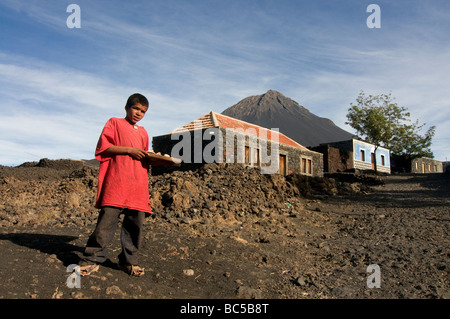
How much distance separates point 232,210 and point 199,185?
1461 mm

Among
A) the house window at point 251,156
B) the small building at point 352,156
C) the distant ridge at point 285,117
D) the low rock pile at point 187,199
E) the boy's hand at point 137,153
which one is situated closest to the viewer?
the boy's hand at point 137,153

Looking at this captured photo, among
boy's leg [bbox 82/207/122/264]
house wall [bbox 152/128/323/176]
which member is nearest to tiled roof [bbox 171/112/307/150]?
house wall [bbox 152/128/323/176]

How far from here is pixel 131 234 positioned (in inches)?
131

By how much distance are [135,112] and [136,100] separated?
Answer: 0.39 feet

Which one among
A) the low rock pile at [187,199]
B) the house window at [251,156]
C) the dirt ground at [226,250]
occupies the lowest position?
the dirt ground at [226,250]

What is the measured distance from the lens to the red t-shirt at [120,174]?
3113 millimetres

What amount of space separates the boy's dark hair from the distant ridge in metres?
137

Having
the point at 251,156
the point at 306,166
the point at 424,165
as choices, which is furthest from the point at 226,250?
the point at 424,165

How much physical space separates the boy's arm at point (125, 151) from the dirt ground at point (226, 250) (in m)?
1.17

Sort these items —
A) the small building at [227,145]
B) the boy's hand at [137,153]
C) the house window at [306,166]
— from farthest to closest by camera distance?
the house window at [306,166] → the small building at [227,145] → the boy's hand at [137,153]
